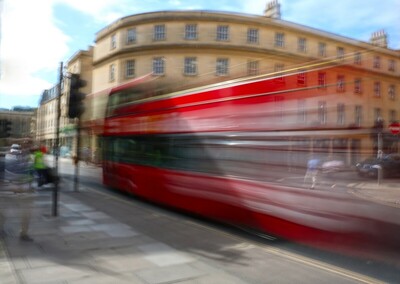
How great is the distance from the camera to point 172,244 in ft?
22.1

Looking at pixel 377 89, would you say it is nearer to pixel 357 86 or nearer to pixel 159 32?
pixel 357 86

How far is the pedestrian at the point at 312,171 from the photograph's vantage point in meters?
5.59

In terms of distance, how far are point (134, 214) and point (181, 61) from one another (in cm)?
421

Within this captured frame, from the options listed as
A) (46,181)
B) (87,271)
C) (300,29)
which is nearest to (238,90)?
(300,29)

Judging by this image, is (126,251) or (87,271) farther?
(126,251)

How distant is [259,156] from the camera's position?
6.48m

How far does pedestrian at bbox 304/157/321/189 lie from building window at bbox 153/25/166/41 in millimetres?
8289

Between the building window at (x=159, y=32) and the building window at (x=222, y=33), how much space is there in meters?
4.45

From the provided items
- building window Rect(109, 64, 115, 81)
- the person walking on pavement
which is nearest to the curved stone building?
building window Rect(109, 64, 115, 81)

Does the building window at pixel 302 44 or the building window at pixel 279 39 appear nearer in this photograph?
the building window at pixel 302 44

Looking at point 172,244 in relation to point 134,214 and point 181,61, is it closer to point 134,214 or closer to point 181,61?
point 134,214

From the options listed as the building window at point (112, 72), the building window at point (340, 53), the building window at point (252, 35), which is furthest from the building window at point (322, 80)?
the building window at point (112, 72)

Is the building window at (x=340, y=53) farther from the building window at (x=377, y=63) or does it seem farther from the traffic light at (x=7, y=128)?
the traffic light at (x=7, y=128)

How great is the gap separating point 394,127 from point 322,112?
3.46 ft
